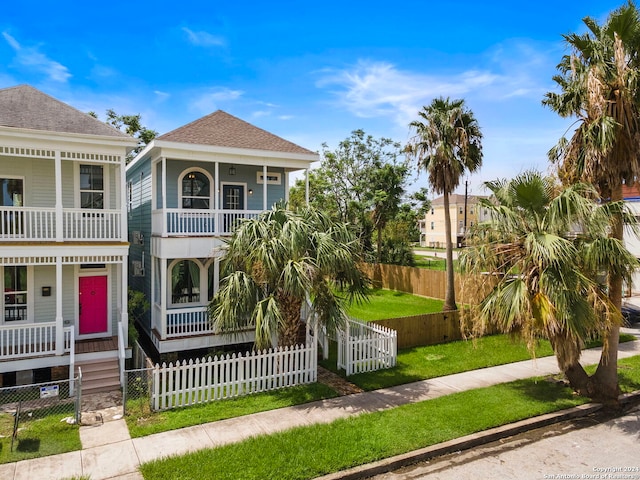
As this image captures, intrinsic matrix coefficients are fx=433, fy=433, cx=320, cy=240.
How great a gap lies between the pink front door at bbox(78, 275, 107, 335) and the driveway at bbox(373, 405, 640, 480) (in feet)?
34.8

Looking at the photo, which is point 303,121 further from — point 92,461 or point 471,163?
point 92,461

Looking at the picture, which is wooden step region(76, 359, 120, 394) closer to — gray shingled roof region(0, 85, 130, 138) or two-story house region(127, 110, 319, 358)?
two-story house region(127, 110, 319, 358)

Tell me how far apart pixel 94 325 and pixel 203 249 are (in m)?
4.30

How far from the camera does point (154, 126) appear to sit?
32938mm

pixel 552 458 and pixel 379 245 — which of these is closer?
pixel 552 458

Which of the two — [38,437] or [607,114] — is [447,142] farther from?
[38,437]

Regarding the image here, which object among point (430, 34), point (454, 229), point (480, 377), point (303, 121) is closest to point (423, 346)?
point (480, 377)

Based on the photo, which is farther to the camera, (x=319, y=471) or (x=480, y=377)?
(x=480, y=377)

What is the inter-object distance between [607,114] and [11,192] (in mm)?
16234

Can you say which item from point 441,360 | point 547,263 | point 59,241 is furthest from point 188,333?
point 547,263

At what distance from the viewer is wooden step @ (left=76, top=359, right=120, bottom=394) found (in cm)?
1116

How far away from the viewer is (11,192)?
13070 millimetres

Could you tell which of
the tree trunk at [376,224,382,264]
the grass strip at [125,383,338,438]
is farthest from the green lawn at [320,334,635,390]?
the tree trunk at [376,224,382,264]

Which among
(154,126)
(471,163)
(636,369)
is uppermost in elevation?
(154,126)
